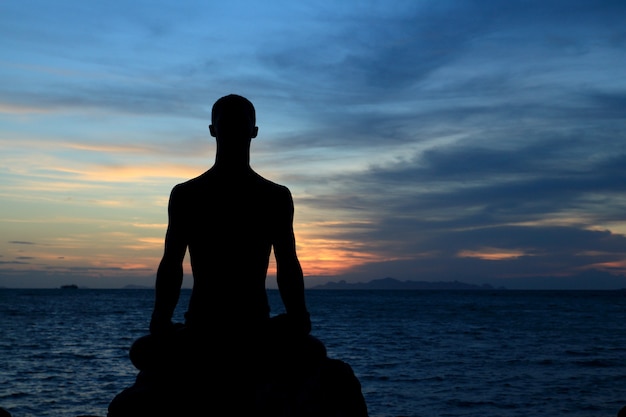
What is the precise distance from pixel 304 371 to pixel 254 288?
72 centimetres

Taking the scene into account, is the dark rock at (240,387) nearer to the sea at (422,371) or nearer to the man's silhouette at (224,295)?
the man's silhouette at (224,295)

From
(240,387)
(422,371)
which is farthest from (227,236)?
(422,371)

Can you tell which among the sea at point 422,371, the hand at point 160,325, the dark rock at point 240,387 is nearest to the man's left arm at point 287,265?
the dark rock at point 240,387

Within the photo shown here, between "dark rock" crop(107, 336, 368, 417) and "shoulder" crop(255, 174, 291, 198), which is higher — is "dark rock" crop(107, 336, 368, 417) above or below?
below

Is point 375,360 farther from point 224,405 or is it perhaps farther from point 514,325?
point 514,325

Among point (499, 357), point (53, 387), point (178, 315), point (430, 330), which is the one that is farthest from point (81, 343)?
point (178, 315)

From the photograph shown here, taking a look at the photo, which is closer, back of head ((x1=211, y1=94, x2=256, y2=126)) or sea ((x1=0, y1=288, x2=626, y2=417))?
back of head ((x1=211, y1=94, x2=256, y2=126))

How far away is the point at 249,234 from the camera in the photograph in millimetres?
5172

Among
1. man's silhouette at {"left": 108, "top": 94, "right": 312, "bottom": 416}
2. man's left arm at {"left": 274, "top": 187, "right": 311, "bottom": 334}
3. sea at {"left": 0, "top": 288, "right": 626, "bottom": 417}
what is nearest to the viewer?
man's silhouette at {"left": 108, "top": 94, "right": 312, "bottom": 416}

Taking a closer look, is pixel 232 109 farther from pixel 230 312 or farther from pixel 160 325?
pixel 160 325

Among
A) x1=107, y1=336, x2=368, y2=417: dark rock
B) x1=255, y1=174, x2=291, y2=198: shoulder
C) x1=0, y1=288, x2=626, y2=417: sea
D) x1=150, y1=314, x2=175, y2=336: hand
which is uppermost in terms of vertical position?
x1=255, y1=174, x2=291, y2=198: shoulder

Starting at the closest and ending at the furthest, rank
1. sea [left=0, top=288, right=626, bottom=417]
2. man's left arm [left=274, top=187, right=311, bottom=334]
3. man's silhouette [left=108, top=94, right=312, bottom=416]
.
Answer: man's silhouette [left=108, top=94, right=312, bottom=416] → man's left arm [left=274, top=187, right=311, bottom=334] → sea [left=0, top=288, right=626, bottom=417]

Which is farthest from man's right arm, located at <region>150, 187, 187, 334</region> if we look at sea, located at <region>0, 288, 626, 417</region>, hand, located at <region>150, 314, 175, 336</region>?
sea, located at <region>0, 288, 626, 417</region>

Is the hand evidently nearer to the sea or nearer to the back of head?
the back of head
